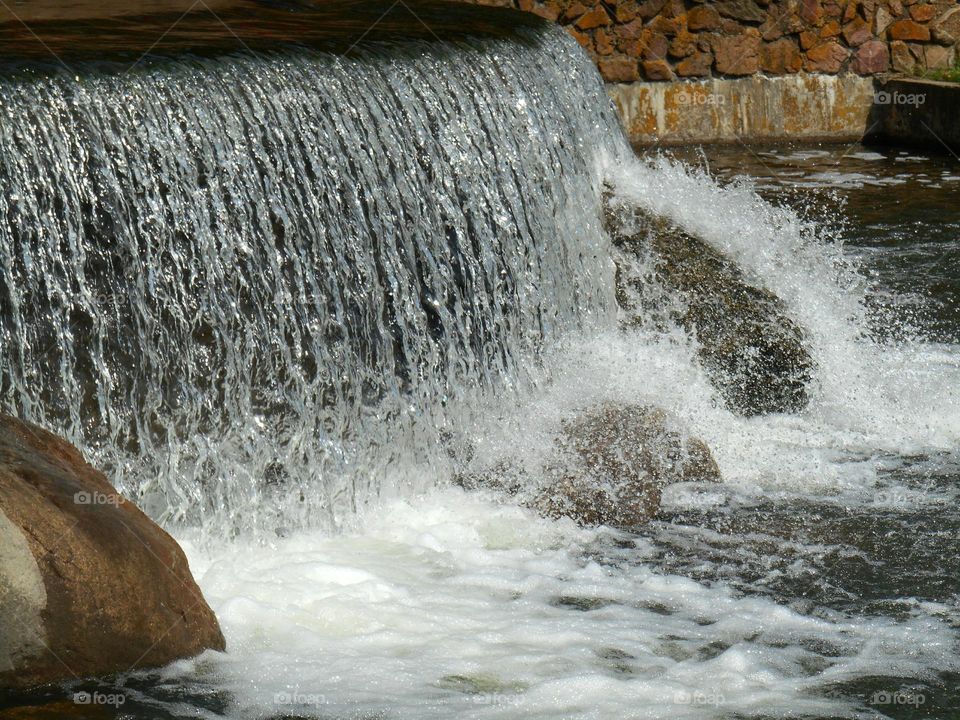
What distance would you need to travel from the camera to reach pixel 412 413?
539 cm

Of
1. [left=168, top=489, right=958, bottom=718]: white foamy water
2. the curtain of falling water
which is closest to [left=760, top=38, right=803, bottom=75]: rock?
the curtain of falling water

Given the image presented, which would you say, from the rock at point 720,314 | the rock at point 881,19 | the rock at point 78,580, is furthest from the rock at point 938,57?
the rock at point 78,580

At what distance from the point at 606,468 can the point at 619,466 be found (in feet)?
0.17

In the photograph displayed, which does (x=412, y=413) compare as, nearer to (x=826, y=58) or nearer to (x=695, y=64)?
(x=695, y=64)

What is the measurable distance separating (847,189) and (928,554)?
583 centimetres

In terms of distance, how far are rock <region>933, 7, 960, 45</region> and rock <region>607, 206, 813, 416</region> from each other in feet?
21.6

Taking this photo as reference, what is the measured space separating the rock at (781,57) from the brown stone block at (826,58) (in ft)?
0.33

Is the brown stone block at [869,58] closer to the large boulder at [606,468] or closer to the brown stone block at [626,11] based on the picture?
the brown stone block at [626,11]

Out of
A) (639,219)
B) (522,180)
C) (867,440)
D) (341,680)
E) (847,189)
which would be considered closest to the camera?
(341,680)

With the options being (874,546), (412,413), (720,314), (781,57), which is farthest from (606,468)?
(781,57)

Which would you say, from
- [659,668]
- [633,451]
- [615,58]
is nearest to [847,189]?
[615,58]

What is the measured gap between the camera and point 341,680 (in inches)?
143

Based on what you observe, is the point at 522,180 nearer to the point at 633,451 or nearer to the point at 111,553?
the point at 633,451

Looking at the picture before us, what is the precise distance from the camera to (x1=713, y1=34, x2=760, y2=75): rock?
11.7 meters
